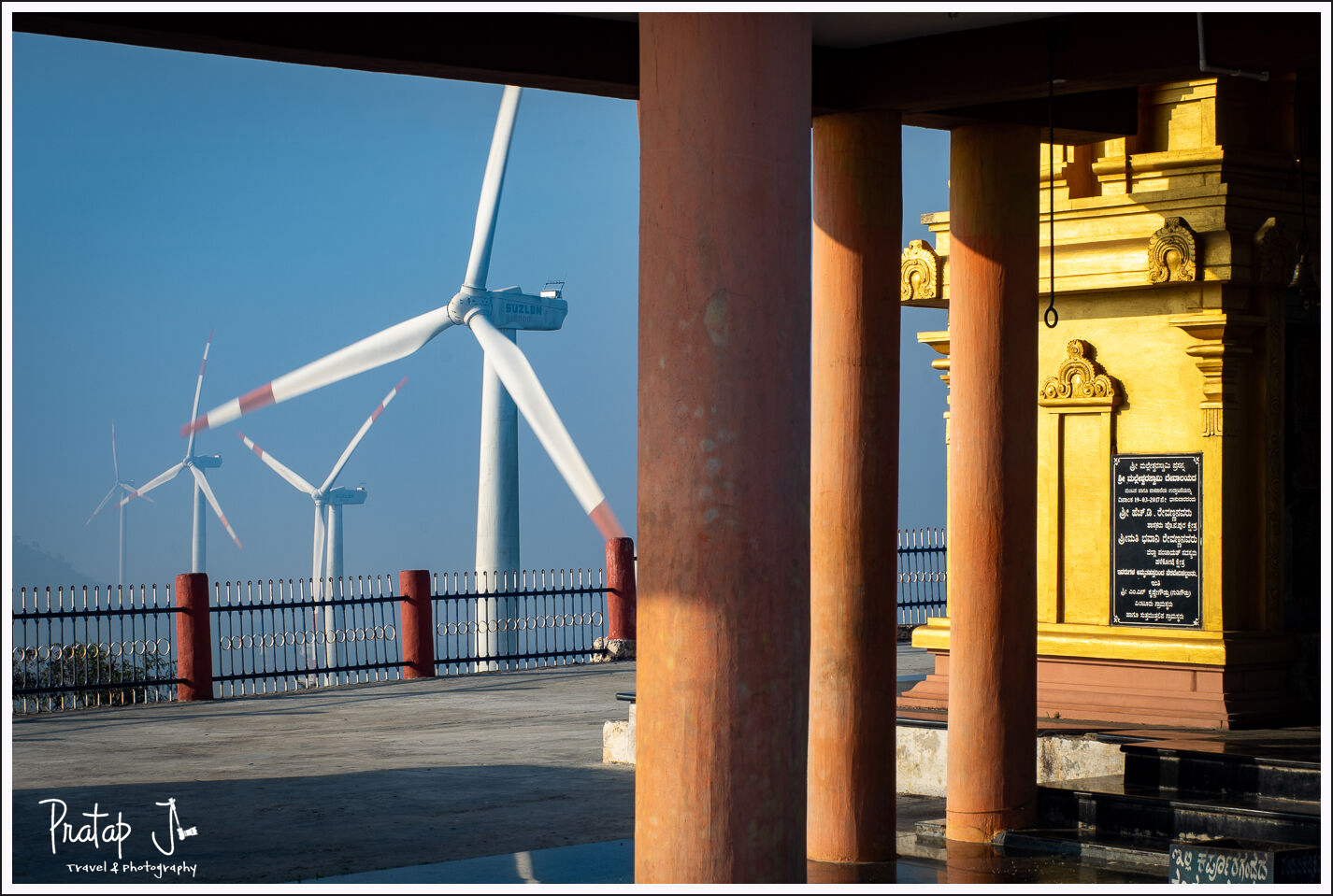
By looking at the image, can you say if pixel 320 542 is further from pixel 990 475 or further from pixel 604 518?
pixel 990 475

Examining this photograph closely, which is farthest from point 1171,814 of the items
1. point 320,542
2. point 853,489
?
point 320,542

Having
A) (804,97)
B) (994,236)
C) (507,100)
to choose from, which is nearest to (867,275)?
(994,236)

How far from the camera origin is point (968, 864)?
9.28m

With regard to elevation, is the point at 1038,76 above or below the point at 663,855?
above

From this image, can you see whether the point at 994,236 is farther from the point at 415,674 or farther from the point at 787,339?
the point at 415,674

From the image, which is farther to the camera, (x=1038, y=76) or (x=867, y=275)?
(x=867, y=275)

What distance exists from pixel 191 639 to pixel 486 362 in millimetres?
18128

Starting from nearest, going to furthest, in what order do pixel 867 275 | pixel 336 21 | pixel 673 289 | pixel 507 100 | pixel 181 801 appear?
pixel 673 289
pixel 336 21
pixel 867 275
pixel 181 801
pixel 507 100

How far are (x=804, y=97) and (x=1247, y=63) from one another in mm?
3718

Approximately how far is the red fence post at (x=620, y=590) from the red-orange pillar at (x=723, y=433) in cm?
2035

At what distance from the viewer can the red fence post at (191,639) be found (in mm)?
20562

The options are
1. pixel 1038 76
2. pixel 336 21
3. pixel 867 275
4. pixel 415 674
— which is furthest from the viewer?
pixel 415 674

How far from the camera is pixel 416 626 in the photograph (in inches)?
904

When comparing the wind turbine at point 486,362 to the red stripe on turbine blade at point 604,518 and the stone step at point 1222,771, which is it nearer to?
the red stripe on turbine blade at point 604,518
